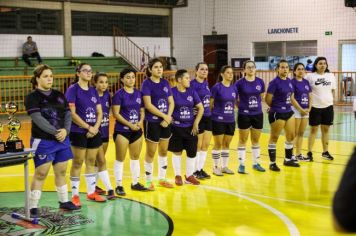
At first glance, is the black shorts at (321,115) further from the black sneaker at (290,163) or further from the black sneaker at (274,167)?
the black sneaker at (274,167)

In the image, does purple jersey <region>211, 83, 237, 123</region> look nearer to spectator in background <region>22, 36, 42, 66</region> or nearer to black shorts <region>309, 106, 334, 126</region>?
black shorts <region>309, 106, 334, 126</region>

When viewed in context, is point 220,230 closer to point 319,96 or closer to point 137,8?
point 319,96

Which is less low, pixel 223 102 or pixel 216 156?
pixel 223 102

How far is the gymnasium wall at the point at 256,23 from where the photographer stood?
2186 cm

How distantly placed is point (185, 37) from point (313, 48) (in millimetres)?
7058

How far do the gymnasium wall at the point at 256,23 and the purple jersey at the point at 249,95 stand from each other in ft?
46.1

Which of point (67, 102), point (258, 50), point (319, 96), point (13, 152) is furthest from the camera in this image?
point (258, 50)

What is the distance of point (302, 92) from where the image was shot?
9516mm

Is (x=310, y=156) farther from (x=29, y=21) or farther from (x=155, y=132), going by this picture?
(x=29, y=21)

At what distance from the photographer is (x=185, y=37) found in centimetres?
2677

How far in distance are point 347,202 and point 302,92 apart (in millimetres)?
8367

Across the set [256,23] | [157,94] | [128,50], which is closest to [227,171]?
[157,94]

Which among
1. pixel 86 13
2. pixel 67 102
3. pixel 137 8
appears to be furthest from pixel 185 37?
pixel 67 102

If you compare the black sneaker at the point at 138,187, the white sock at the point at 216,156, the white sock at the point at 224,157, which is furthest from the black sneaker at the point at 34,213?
the white sock at the point at 224,157
